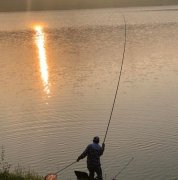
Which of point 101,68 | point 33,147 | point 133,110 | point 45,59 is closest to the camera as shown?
point 33,147

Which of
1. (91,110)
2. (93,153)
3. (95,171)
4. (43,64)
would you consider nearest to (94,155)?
(93,153)

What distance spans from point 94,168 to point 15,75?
69.7 ft

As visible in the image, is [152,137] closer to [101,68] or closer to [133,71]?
[133,71]

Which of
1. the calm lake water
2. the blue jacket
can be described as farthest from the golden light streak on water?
the blue jacket

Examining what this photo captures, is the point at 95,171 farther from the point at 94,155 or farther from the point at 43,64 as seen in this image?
the point at 43,64

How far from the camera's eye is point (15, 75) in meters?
33.0

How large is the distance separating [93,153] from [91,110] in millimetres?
10258

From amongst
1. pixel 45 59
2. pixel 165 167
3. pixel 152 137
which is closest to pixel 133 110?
pixel 152 137

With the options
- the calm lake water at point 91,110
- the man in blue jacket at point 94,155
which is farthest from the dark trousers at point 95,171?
the calm lake water at point 91,110

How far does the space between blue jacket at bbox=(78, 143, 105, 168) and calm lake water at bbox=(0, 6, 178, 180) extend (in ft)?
7.03

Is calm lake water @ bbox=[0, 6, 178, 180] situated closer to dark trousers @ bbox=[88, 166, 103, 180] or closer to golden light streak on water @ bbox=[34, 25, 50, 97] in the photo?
golden light streak on water @ bbox=[34, 25, 50, 97]

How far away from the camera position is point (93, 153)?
12484 mm

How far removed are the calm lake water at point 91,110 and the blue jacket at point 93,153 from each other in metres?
2.14

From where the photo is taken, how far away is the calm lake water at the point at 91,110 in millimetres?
16234
